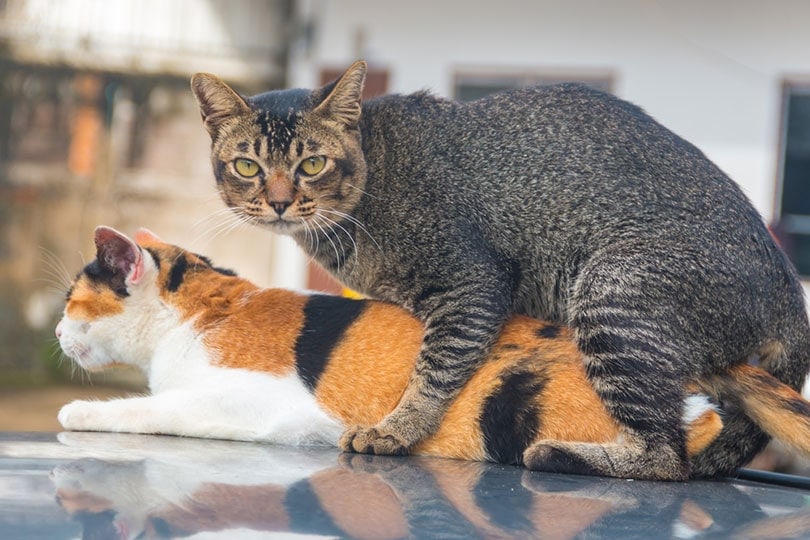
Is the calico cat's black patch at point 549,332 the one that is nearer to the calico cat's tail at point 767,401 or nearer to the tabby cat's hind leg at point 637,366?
the tabby cat's hind leg at point 637,366

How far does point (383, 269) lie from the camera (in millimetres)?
3342

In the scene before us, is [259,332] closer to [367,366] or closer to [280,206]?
[367,366]

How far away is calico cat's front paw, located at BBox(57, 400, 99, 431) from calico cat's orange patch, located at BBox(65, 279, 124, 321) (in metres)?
0.32

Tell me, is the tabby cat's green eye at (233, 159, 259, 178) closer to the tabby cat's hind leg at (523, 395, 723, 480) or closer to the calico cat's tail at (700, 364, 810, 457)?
the tabby cat's hind leg at (523, 395, 723, 480)

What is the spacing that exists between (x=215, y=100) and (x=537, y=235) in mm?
1130

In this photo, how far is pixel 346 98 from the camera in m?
3.44

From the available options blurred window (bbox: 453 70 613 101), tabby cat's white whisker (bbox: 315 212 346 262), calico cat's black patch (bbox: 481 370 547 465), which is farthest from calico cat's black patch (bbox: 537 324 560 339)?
blurred window (bbox: 453 70 613 101)

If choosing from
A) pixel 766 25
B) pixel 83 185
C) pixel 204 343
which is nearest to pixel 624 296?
pixel 204 343

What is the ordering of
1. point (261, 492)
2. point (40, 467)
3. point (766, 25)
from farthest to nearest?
1. point (766, 25)
2. point (40, 467)
3. point (261, 492)

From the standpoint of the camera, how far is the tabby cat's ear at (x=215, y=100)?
3426mm

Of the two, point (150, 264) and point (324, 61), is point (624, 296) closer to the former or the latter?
point (150, 264)

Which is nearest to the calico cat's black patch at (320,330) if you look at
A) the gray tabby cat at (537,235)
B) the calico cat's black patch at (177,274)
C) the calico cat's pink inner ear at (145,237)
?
the gray tabby cat at (537,235)

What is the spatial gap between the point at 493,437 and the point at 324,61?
7426 millimetres

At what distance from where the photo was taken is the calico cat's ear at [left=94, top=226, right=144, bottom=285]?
2.99m
